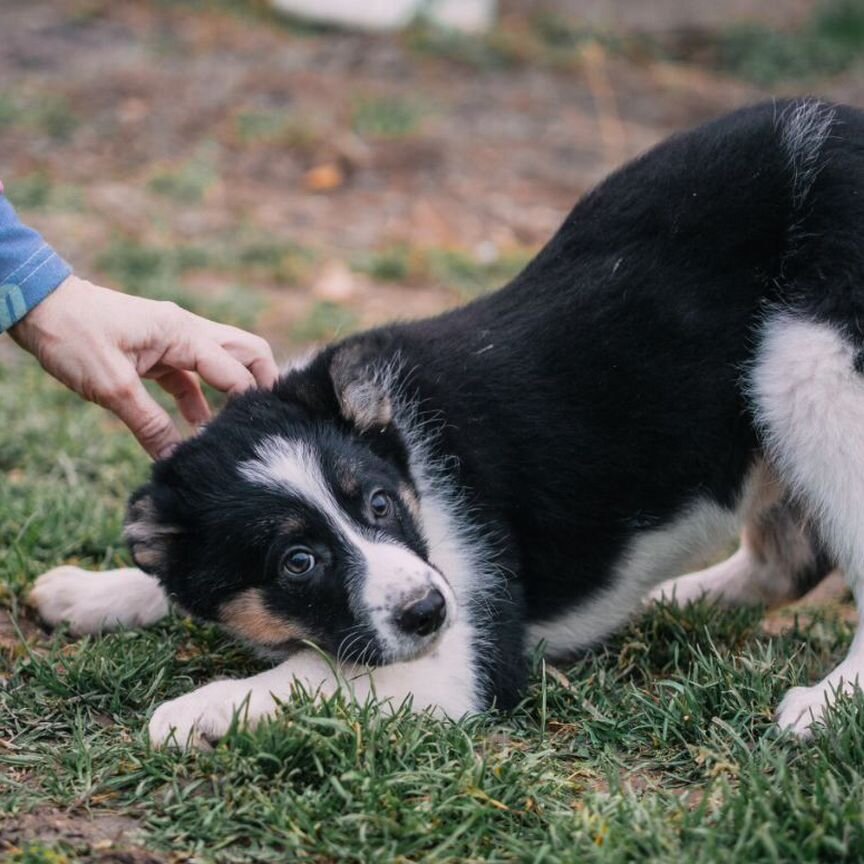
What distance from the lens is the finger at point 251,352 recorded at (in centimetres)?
394

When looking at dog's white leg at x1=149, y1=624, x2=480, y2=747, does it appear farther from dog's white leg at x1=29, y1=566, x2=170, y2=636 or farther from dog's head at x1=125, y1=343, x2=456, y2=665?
dog's white leg at x1=29, y1=566, x2=170, y2=636

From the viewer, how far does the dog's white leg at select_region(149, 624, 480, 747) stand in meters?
3.19

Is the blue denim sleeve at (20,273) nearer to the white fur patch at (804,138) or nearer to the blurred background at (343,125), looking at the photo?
the white fur patch at (804,138)

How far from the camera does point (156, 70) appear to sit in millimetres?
11656

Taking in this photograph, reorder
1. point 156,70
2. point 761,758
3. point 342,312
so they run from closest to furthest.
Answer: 1. point 761,758
2. point 342,312
3. point 156,70

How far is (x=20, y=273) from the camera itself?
A: 3.67 m

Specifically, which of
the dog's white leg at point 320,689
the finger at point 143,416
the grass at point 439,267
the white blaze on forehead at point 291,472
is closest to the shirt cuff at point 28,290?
the finger at point 143,416

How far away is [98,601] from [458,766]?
145 cm

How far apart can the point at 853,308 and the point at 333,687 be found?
1788mm

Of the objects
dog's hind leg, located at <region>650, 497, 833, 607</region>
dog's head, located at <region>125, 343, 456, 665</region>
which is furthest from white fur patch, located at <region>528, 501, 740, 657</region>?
dog's head, located at <region>125, 343, 456, 665</region>

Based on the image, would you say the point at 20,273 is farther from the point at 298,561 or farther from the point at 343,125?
the point at 343,125

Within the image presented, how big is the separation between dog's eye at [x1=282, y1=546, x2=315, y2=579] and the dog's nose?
0.30 metres

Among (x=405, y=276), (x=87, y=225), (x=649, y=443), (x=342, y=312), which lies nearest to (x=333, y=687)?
(x=649, y=443)

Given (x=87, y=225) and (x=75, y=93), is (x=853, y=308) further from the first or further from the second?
(x=75, y=93)
